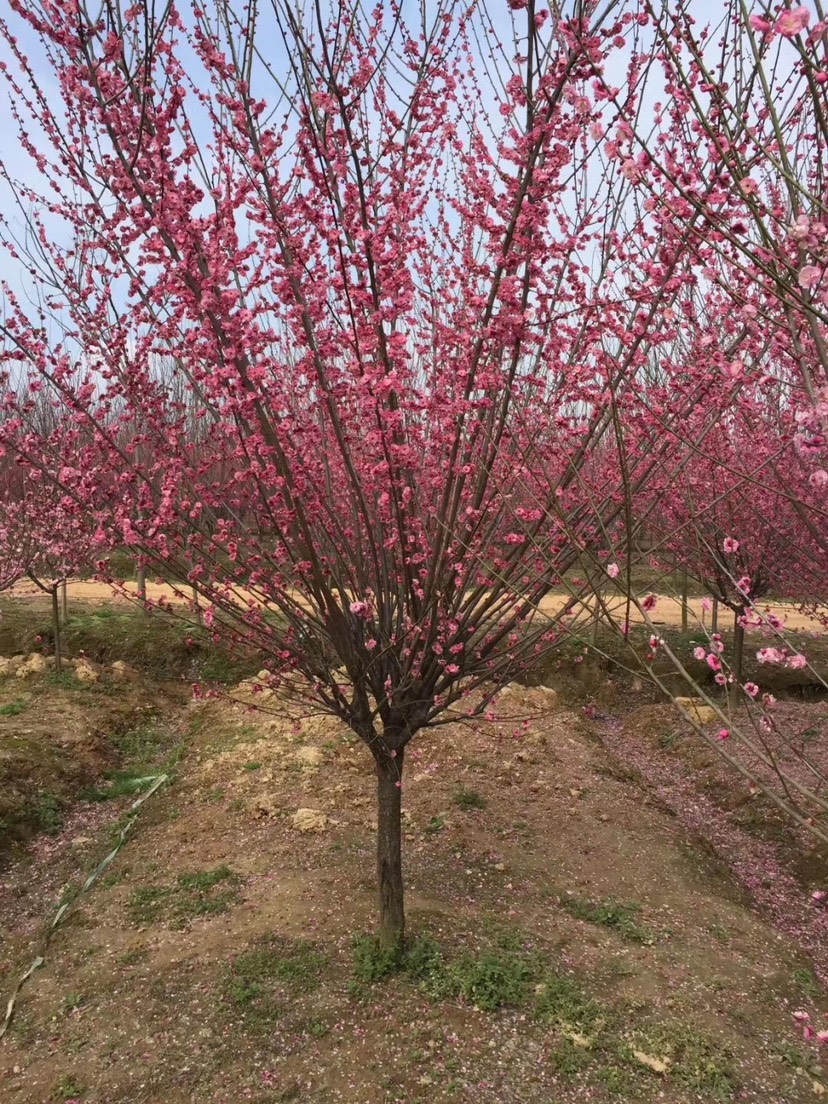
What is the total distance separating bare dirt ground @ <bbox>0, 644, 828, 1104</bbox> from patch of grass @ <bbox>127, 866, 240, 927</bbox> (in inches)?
0.9

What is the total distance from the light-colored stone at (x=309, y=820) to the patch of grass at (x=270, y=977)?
4.72 ft

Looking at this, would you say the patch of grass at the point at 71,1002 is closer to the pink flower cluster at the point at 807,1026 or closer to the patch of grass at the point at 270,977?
the patch of grass at the point at 270,977

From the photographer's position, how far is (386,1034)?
3.57m

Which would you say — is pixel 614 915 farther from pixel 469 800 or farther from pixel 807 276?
pixel 807 276

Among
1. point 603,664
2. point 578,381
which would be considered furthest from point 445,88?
point 603,664

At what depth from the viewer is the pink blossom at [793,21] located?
159 cm

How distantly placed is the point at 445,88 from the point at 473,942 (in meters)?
4.58

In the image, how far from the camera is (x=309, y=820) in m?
5.84

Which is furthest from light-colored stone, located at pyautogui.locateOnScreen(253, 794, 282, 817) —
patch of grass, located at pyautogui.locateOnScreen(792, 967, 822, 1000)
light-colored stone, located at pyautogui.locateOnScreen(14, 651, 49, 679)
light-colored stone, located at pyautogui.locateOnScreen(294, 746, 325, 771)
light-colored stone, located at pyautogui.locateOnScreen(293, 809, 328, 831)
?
light-colored stone, located at pyautogui.locateOnScreen(14, 651, 49, 679)

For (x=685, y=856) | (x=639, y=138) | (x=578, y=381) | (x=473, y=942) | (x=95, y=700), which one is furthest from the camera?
(x=95, y=700)

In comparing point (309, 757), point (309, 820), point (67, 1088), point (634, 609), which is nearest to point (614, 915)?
point (309, 820)

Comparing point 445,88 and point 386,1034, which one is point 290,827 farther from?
point 445,88

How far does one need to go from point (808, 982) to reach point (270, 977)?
3.16 metres

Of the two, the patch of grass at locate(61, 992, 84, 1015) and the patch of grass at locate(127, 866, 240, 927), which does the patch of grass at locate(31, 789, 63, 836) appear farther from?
the patch of grass at locate(61, 992, 84, 1015)
